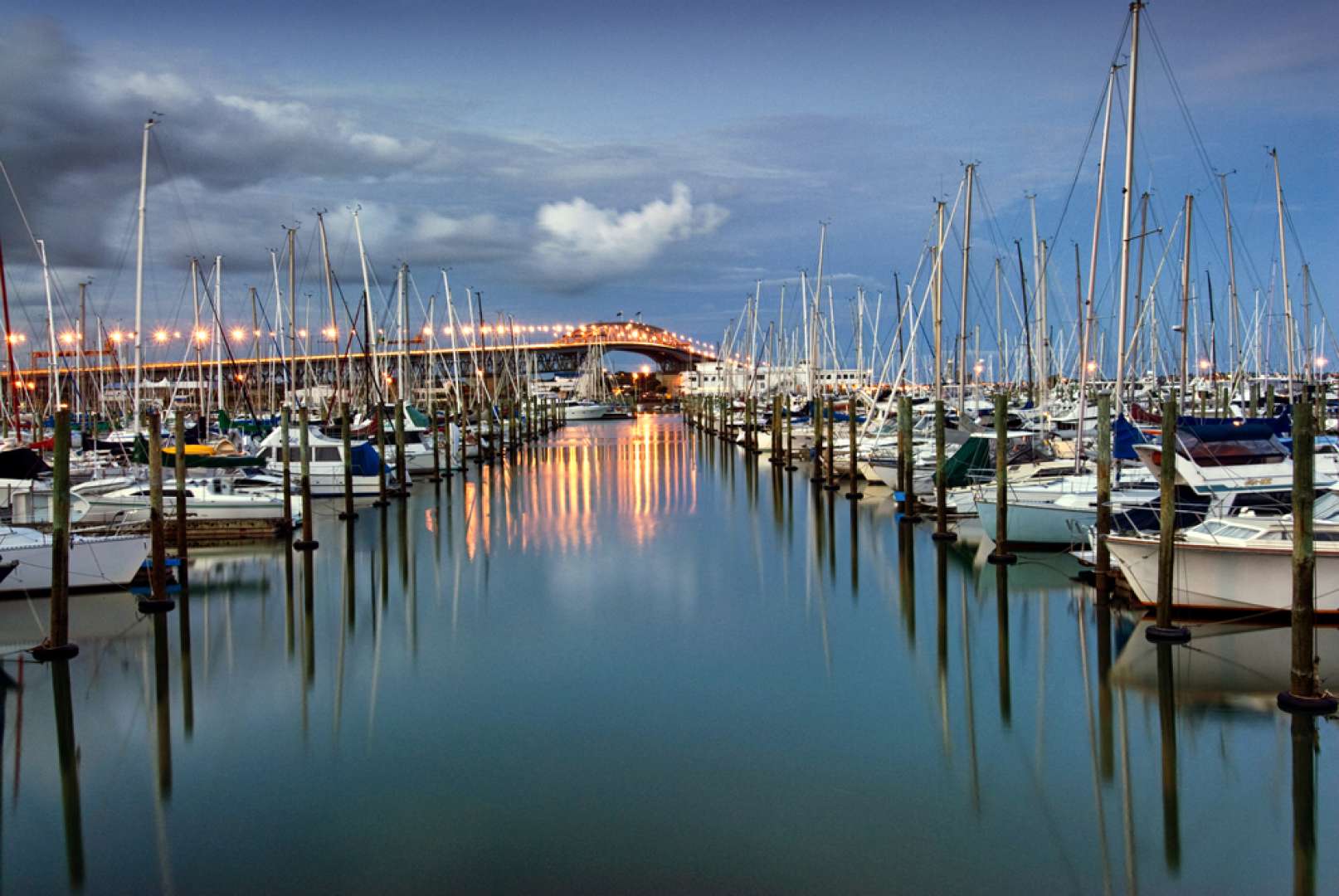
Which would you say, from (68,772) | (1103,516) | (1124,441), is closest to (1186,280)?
(1124,441)

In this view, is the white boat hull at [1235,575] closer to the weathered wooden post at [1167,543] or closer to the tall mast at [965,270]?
the weathered wooden post at [1167,543]

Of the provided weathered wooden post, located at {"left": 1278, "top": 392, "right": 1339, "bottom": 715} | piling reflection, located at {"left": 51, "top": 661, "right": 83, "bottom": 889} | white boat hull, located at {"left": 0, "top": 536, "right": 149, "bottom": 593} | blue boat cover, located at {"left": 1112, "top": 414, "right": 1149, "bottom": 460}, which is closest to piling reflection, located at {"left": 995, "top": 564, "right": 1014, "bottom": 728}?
weathered wooden post, located at {"left": 1278, "top": 392, "right": 1339, "bottom": 715}

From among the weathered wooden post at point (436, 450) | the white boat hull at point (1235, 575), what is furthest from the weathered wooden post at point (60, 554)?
the weathered wooden post at point (436, 450)

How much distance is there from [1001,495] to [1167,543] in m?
6.56

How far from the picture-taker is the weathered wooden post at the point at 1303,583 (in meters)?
11.4

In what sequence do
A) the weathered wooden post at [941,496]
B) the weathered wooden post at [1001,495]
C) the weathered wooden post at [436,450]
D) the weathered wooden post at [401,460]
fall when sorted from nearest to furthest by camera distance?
the weathered wooden post at [1001,495]
the weathered wooden post at [941,496]
the weathered wooden post at [401,460]
the weathered wooden post at [436,450]

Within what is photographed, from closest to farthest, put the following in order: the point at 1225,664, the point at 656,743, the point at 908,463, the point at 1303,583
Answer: the point at 1303,583 → the point at 656,743 → the point at 1225,664 → the point at 908,463

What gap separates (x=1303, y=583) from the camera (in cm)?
1134

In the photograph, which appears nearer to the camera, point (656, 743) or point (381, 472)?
point (656, 743)

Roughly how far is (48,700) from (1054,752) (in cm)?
1133

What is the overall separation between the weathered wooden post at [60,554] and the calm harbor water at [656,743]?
0.91 ft

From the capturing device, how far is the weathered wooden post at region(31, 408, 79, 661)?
1423 cm

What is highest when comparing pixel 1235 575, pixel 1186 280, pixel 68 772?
pixel 1186 280

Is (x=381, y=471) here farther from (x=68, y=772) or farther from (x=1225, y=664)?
(x=1225, y=664)
